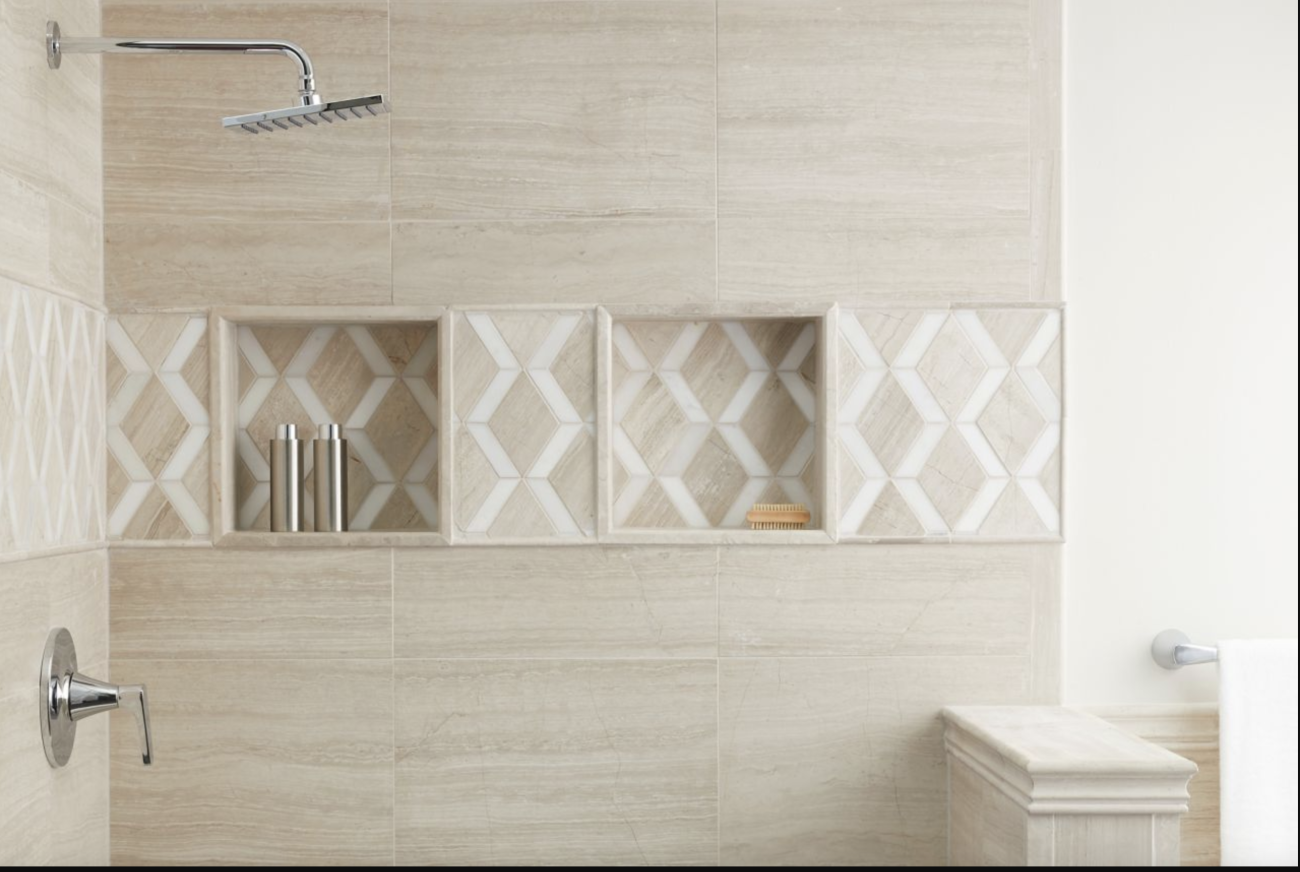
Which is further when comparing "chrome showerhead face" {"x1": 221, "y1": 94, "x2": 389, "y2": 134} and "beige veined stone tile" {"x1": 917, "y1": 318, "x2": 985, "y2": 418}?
"beige veined stone tile" {"x1": 917, "y1": 318, "x2": 985, "y2": 418}

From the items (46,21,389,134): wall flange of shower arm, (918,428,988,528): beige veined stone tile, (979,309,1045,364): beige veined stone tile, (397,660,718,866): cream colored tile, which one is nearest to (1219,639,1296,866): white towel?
(918,428,988,528): beige veined stone tile

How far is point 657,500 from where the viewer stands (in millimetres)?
1963

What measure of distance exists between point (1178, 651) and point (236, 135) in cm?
174

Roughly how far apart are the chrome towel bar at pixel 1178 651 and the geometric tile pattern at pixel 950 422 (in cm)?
26

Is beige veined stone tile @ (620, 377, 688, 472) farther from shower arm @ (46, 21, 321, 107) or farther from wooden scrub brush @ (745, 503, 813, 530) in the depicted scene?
shower arm @ (46, 21, 321, 107)

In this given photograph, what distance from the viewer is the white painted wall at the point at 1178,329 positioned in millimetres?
1926

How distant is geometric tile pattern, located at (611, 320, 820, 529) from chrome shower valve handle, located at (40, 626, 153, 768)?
782 millimetres

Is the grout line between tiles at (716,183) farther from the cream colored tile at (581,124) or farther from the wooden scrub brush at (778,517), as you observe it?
the wooden scrub brush at (778,517)

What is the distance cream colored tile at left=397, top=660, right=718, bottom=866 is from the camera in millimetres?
1853

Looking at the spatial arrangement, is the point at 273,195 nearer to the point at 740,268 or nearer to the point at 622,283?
the point at 622,283

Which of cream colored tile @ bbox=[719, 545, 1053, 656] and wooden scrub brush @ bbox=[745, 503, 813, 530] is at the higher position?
wooden scrub brush @ bbox=[745, 503, 813, 530]

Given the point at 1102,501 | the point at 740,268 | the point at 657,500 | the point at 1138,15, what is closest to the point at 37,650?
the point at 657,500

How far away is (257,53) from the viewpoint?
159 centimetres

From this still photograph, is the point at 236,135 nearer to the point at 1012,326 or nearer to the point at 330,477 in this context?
the point at 330,477
